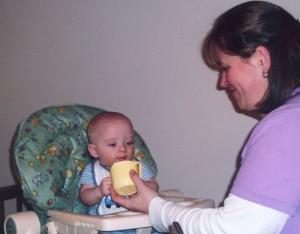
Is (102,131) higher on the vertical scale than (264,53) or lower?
lower

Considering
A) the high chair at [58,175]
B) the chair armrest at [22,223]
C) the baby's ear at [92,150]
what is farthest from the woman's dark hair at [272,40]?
the chair armrest at [22,223]

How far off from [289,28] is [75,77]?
3.64 ft

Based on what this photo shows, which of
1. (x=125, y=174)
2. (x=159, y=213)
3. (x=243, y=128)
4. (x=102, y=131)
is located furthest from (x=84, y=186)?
(x=243, y=128)

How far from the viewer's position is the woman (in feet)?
2.51

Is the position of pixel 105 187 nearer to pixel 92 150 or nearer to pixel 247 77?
pixel 92 150

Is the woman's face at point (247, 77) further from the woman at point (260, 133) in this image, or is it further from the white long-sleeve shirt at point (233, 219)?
the white long-sleeve shirt at point (233, 219)

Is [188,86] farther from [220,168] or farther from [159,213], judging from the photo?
[159,213]

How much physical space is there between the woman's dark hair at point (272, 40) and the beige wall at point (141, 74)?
0.52m

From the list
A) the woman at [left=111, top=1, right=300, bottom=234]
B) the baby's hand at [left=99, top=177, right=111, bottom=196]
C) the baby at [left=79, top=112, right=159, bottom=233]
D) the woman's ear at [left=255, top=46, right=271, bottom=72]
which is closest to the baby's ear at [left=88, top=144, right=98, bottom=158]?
the baby at [left=79, top=112, right=159, bottom=233]

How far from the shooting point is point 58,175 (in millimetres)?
1336

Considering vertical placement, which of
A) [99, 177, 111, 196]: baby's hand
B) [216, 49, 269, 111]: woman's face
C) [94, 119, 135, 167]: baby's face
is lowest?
[99, 177, 111, 196]: baby's hand

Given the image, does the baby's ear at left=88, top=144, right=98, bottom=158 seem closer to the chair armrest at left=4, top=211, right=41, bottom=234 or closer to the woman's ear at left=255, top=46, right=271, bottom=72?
the chair armrest at left=4, top=211, right=41, bottom=234

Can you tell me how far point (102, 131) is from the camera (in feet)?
4.50

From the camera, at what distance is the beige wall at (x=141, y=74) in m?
1.54
